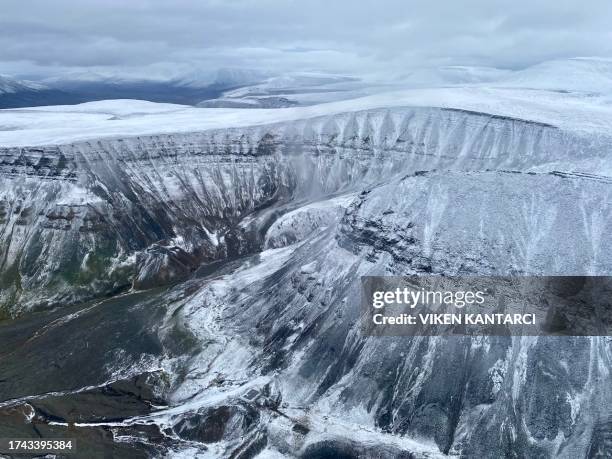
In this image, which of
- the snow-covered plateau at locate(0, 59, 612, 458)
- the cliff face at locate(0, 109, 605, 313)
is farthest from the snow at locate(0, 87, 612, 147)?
the cliff face at locate(0, 109, 605, 313)

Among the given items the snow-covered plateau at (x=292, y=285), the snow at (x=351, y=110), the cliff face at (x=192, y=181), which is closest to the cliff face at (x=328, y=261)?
the snow-covered plateau at (x=292, y=285)

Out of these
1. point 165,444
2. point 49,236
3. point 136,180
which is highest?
point 136,180

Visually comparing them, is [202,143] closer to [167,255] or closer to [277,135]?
[277,135]

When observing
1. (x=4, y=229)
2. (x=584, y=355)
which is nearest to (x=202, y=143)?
(x=4, y=229)

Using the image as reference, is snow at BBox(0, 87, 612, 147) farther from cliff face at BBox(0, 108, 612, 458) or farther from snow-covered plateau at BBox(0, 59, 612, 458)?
cliff face at BBox(0, 108, 612, 458)

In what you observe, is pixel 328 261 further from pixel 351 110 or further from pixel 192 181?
pixel 351 110

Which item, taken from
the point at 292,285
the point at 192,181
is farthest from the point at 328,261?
the point at 192,181
